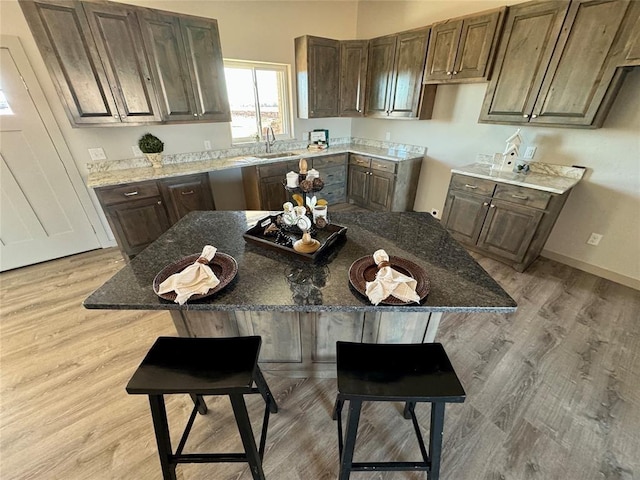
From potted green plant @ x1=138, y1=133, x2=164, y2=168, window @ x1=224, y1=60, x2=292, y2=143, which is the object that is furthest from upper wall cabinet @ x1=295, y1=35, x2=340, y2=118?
potted green plant @ x1=138, y1=133, x2=164, y2=168

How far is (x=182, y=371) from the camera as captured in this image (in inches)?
40.1

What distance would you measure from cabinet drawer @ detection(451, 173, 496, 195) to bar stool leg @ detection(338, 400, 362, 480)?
Answer: 8.23 feet

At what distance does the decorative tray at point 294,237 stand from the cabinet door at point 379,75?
278 centimetres

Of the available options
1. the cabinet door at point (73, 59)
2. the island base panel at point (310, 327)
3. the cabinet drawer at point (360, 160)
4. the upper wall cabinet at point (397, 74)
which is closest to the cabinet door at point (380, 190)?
the cabinet drawer at point (360, 160)

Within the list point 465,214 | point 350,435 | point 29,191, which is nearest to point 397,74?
point 465,214

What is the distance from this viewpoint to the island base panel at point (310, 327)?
4.49 feet

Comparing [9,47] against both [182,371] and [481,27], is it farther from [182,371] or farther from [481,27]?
[481,27]

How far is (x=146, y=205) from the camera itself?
2.70 m

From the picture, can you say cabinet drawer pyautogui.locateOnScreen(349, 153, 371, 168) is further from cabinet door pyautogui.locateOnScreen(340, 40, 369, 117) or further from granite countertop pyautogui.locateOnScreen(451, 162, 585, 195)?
granite countertop pyautogui.locateOnScreen(451, 162, 585, 195)

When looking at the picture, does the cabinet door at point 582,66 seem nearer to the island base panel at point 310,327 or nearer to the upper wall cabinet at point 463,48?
the upper wall cabinet at point 463,48

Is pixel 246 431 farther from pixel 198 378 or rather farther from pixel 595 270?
pixel 595 270

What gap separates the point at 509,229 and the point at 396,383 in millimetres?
2331

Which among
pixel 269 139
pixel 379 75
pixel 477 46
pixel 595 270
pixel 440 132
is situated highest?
pixel 477 46

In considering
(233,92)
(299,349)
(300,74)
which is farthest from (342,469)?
(300,74)
